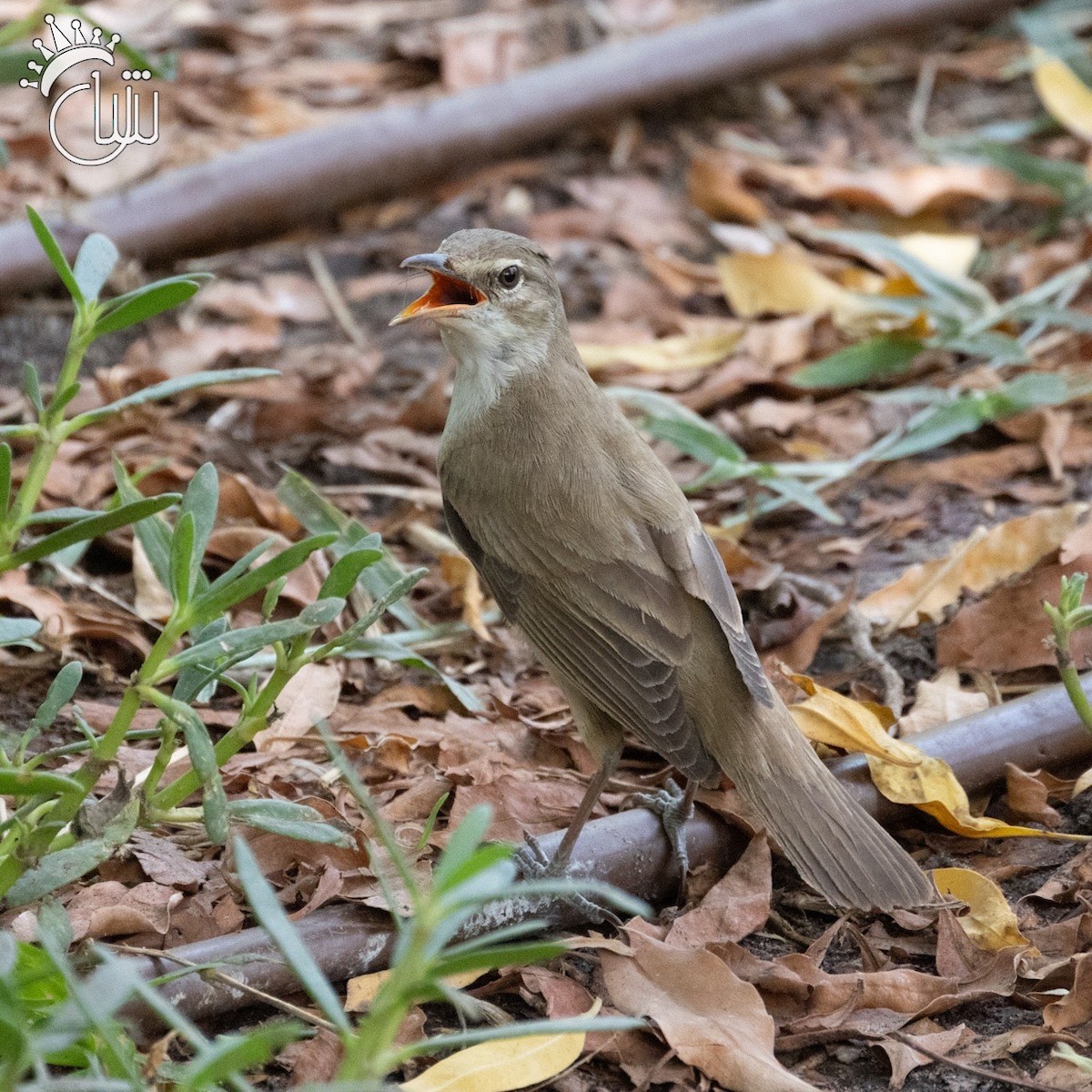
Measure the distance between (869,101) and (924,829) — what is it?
6.09 m

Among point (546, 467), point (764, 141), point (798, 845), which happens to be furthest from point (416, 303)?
point (764, 141)

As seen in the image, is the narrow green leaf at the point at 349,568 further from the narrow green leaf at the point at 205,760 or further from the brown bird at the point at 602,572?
the brown bird at the point at 602,572

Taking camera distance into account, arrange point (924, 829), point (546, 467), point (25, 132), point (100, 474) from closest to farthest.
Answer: point (924, 829) < point (546, 467) < point (100, 474) < point (25, 132)

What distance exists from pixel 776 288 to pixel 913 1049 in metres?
4.42

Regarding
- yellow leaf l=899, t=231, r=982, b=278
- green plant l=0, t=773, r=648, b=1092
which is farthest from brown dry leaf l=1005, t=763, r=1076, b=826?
yellow leaf l=899, t=231, r=982, b=278

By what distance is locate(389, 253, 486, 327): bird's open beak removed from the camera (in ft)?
15.0

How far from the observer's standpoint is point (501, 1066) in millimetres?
3129

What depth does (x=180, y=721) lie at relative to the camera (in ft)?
9.41

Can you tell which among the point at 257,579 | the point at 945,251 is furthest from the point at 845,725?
the point at 945,251

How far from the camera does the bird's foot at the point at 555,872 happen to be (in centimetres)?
379

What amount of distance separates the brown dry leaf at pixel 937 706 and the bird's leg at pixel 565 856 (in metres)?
0.99

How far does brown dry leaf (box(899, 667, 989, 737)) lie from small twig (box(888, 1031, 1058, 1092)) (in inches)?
46.2

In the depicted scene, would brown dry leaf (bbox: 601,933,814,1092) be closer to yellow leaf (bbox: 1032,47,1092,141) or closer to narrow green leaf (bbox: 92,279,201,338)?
narrow green leaf (bbox: 92,279,201,338)

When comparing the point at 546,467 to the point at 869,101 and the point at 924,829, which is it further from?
the point at 869,101
